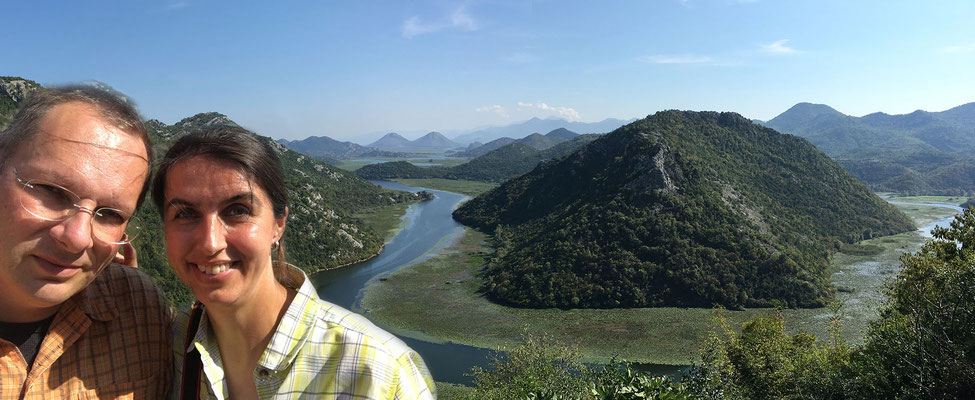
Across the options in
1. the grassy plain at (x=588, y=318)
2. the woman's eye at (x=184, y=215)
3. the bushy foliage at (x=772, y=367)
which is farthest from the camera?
the grassy plain at (x=588, y=318)

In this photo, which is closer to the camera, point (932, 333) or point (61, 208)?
point (61, 208)

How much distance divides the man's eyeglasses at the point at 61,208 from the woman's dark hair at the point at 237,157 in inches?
7.1

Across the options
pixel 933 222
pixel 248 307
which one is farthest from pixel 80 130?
pixel 933 222

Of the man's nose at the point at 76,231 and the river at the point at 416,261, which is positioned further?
the river at the point at 416,261

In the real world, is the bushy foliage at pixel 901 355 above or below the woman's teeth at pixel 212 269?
below

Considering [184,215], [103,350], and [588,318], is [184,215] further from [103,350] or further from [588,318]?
[588,318]

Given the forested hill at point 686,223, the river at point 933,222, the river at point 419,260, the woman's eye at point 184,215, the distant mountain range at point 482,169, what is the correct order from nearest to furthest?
1. the woman's eye at point 184,215
2. the river at point 419,260
3. the forested hill at point 686,223
4. the river at point 933,222
5. the distant mountain range at point 482,169

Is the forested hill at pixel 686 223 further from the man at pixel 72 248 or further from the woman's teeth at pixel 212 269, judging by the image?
the woman's teeth at pixel 212 269

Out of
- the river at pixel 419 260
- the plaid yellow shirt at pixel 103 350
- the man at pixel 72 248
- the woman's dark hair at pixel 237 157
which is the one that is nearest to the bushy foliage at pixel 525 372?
the river at pixel 419 260

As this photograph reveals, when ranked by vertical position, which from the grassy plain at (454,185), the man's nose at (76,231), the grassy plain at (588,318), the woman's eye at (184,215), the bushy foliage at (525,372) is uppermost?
the woman's eye at (184,215)

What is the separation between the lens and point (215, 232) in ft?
5.97

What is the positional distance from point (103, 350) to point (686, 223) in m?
61.4

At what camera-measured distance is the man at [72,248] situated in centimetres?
176

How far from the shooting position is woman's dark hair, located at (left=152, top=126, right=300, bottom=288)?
75.2 inches
